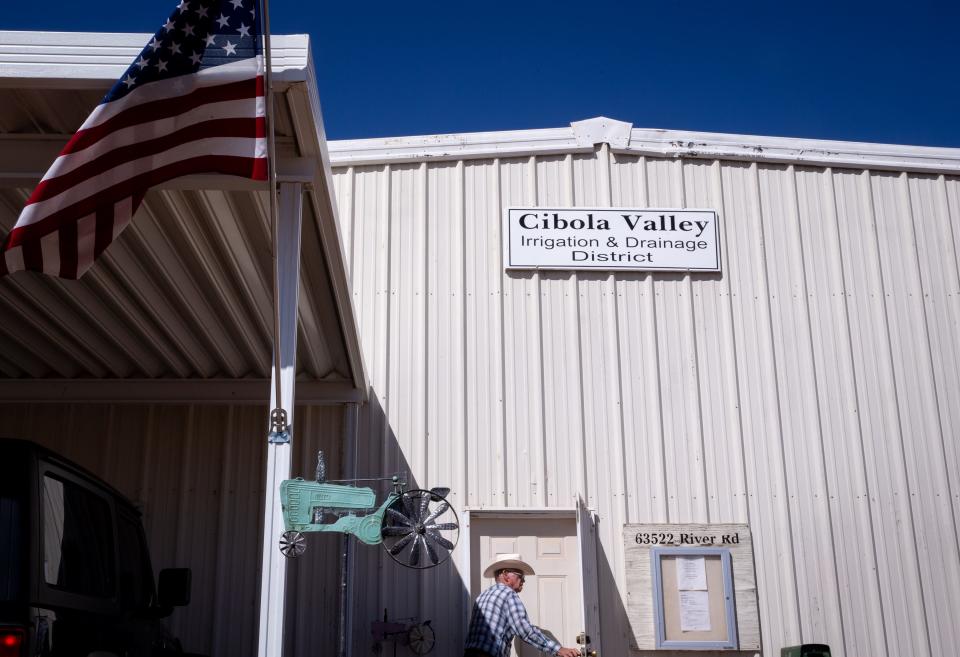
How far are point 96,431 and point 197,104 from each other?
616cm

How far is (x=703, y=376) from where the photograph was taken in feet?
35.4

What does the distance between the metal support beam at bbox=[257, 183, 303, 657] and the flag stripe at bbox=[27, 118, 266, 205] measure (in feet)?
2.80

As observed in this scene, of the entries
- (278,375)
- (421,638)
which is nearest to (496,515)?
(421,638)

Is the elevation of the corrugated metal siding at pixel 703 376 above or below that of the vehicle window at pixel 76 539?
above

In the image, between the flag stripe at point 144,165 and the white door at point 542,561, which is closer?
the flag stripe at point 144,165

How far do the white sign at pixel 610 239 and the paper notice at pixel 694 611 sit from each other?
3.32 metres

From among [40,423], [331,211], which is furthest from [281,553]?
[40,423]

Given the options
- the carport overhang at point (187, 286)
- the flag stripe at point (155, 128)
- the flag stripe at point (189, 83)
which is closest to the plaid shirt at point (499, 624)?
the carport overhang at point (187, 286)

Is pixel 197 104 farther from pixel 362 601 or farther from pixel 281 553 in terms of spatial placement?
pixel 362 601

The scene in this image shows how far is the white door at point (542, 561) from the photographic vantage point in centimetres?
997

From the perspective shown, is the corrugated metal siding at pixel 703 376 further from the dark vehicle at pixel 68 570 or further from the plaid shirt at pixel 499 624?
the dark vehicle at pixel 68 570

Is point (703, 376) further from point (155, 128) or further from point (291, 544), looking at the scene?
point (155, 128)

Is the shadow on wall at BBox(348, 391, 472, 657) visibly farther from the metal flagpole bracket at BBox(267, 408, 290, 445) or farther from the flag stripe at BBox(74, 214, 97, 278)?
the flag stripe at BBox(74, 214, 97, 278)

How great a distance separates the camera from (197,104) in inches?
208
